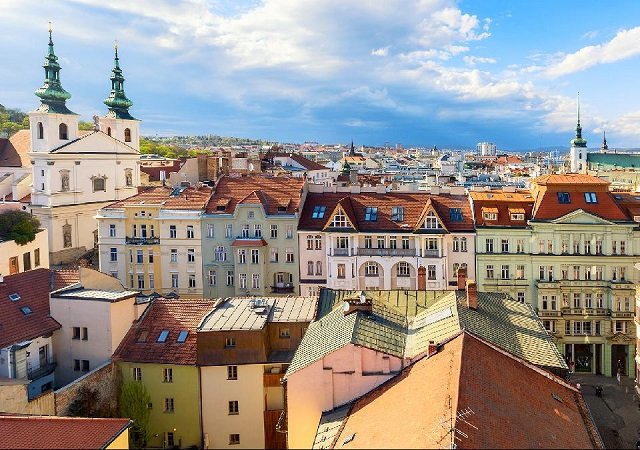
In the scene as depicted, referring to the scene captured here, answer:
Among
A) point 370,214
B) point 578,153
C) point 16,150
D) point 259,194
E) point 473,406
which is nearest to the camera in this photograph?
point 473,406

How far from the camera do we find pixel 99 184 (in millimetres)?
85375

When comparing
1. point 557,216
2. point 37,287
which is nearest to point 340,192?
point 557,216

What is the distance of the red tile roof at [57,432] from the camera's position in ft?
83.5

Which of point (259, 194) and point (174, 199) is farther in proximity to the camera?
point (174, 199)

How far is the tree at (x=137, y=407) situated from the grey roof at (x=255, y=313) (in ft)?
16.7

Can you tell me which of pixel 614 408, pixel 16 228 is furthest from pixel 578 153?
pixel 16 228

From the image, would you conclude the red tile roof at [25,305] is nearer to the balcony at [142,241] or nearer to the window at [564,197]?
the balcony at [142,241]

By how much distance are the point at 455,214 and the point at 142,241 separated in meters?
29.0

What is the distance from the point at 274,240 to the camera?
57.4 m

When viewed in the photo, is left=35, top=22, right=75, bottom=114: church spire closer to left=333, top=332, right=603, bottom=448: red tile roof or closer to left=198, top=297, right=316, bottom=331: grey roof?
left=198, top=297, right=316, bottom=331: grey roof

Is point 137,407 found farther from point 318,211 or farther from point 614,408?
point 614,408

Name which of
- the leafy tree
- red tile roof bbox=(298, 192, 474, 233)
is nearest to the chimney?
red tile roof bbox=(298, 192, 474, 233)

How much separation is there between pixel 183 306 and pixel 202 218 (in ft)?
62.2

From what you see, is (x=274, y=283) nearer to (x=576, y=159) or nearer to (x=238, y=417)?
(x=238, y=417)
